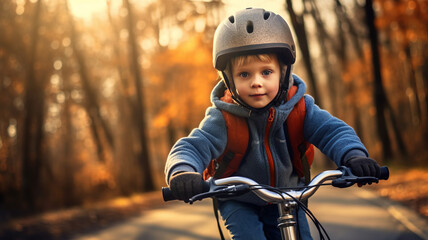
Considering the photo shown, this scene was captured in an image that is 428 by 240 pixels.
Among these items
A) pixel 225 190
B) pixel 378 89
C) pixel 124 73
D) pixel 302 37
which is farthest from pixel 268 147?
pixel 124 73

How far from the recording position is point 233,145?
3289mm

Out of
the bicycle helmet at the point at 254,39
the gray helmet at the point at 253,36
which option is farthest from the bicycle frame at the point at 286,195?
the gray helmet at the point at 253,36

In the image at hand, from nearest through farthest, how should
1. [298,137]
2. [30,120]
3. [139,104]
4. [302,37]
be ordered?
[298,137] < [30,120] < [302,37] < [139,104]

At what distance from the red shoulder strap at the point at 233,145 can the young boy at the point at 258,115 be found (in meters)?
0.03

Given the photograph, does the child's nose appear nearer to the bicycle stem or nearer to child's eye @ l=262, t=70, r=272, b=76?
child's eye @ l=262, t=70, r=272, b=76

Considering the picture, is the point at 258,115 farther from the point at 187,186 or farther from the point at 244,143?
the point at 187,186

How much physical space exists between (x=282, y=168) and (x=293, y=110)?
1.19 ft

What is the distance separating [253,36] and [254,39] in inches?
0.7

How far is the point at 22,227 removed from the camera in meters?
10.6

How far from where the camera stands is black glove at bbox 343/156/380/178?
2.62m

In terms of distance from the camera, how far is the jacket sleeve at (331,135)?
290 centimetres

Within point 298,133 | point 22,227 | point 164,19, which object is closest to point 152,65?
point 164,19

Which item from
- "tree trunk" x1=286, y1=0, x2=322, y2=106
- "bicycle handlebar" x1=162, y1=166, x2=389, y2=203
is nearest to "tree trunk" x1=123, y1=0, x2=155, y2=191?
"tree trunk" x1=286, y1=0, x2=322, y2=106

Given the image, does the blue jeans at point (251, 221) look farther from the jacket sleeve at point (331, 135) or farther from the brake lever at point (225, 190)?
the brake lever at point (225, 190)
